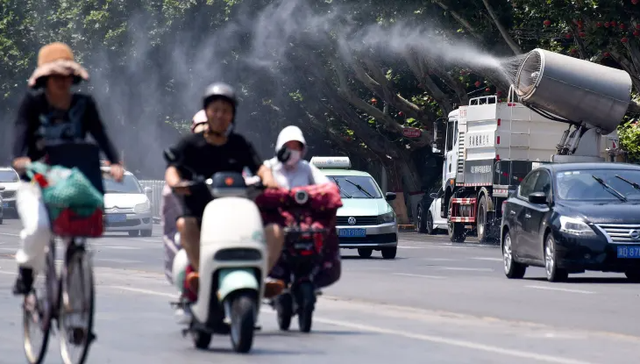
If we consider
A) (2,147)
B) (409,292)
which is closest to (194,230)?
(409,292)

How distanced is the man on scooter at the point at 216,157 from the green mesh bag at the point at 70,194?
4.84ft

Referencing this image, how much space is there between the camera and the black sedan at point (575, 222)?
63.5 feet

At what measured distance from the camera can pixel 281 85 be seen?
176 feet

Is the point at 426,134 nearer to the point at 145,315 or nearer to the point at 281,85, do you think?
the point at 281,85

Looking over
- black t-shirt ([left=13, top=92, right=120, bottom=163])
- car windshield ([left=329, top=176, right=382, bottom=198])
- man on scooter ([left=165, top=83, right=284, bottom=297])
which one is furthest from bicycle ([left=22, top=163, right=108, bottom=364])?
car windshield ([left=329, top=176, right=382, bottom=198])

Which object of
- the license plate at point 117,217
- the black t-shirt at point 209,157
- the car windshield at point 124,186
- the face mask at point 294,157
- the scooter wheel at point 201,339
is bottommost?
the scooter wheel at point 201,339

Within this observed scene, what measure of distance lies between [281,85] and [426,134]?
230 inches

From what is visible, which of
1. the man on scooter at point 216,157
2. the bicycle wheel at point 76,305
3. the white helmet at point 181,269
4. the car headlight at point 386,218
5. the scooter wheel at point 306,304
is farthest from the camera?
the car headlight at point 386,218

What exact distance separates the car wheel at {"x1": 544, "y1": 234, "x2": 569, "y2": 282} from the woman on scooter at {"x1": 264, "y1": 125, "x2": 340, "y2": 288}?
714 centimetres

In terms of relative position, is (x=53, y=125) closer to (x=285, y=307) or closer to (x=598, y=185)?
(x=285, y=307)

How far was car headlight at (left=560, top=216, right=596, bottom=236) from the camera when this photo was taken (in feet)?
63.8

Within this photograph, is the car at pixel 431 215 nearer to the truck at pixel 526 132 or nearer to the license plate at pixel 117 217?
the truck at pixel 526 132

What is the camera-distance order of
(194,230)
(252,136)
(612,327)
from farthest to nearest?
(252,136) < (612,327) < (194,230)

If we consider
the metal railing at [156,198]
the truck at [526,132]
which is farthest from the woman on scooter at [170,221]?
the metal railing at [156,198]
